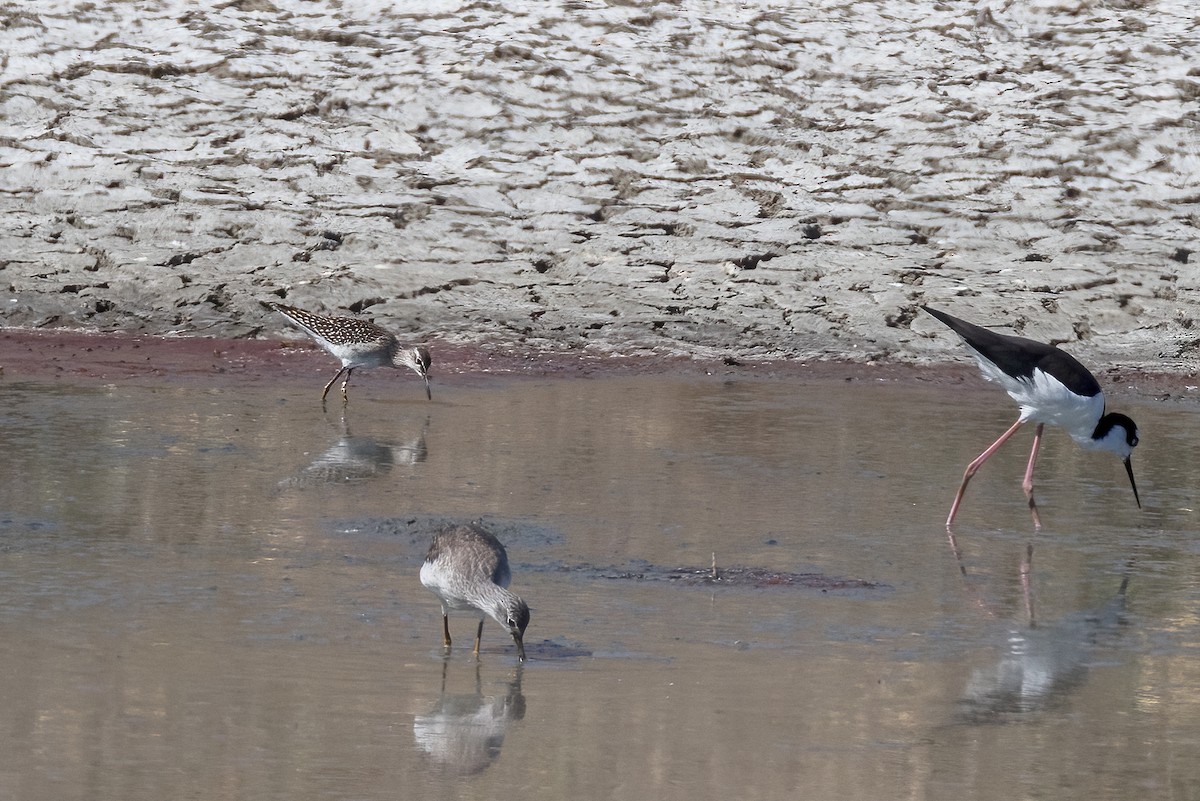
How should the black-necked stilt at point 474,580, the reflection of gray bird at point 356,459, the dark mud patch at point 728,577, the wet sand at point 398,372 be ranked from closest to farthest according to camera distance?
the black-necked stilt at point 474,580 < the dark mud patch at point 728,577 < the reflection of gray bird at point 356,459 < the wet sand at point 398,372

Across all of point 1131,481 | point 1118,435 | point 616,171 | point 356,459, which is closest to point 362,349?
point 356,459

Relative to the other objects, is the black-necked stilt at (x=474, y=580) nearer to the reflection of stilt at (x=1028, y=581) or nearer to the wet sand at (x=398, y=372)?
the reflection of stilt at (x=1028, y=581)

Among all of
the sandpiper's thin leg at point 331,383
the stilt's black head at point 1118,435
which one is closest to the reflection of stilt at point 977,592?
the stilt's black head at point 1118,435

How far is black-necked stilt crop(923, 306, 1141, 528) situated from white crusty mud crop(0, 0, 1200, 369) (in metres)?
4.82

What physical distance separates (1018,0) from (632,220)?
7.34 meters

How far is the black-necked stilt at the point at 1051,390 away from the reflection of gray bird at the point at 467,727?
15.5 feet

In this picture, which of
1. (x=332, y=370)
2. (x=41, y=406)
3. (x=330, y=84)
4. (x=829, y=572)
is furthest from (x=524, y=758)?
(x=330, y=84)

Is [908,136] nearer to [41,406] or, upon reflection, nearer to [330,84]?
[330,84]

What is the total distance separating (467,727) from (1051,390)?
5.48m

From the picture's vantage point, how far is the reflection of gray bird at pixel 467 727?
18.6 feet

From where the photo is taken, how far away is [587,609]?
24.9 feet

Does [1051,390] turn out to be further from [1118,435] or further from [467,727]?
[467,727]

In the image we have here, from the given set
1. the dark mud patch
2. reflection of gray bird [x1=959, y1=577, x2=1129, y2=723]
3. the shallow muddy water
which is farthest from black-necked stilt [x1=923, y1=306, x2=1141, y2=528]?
reflection of gray bird [x1=959, y1=577, x2=1129, y2=723]

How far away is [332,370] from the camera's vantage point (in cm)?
1461
